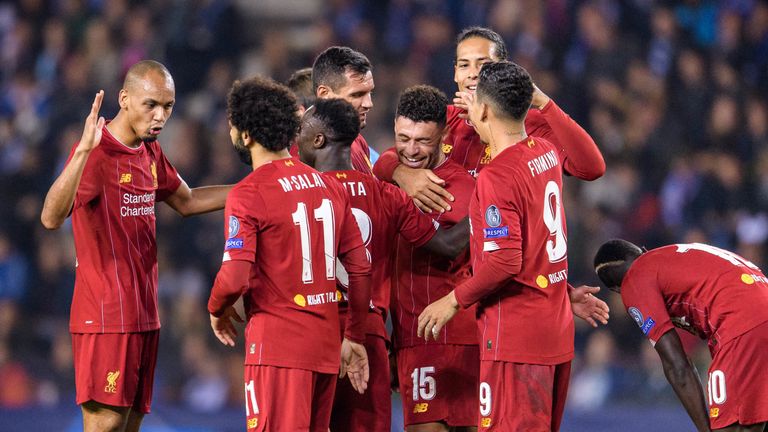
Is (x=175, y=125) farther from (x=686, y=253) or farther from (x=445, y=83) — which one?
(x=686, y=253)

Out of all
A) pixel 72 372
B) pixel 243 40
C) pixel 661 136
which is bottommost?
pixel 72 372

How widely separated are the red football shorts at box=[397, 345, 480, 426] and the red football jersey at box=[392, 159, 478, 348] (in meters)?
0.06

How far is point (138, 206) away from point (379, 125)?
5815 mm

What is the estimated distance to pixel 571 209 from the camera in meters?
10.1

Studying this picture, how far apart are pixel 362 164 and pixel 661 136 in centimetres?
583

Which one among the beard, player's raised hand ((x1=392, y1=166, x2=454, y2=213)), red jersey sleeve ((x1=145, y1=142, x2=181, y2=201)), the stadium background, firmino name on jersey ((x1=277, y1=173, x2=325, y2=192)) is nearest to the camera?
firmino name on jersey ((x1=277, y1=173, x2=325, y2=192))

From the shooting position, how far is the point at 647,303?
17.0ft

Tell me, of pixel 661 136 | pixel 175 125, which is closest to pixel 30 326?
pixel 175 125

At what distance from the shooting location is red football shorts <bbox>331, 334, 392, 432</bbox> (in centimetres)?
509

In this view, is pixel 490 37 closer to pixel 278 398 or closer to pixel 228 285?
pixel 228 285

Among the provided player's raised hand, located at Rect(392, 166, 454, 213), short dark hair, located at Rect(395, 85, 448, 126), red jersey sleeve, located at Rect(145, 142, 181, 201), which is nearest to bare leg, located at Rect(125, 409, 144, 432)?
red jersey sleeve, located at Rect(145, 142, 181, 201)

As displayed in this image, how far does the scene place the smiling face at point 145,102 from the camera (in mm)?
5230

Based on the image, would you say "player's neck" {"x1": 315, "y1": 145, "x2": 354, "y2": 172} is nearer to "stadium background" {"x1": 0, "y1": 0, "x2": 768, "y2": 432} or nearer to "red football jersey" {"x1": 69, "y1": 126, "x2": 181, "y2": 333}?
"red football jersey" {"x1": 69, "y1": 126, "x2": 181, "y2": 333}

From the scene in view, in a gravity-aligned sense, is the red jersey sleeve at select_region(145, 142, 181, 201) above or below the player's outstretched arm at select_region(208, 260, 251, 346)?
above
